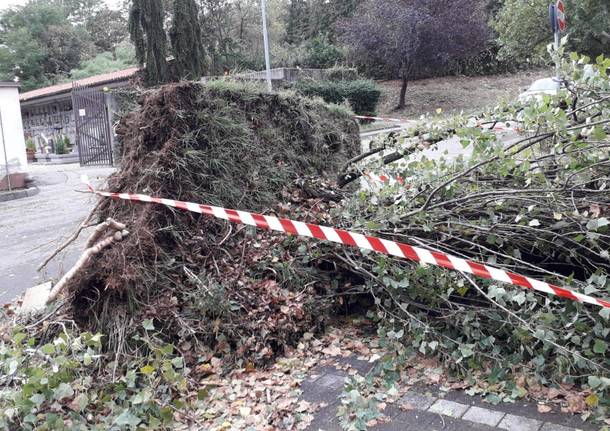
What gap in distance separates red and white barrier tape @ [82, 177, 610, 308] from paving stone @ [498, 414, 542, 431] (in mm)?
709

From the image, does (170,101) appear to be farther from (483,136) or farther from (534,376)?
(534,376)

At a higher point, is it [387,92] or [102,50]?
[102,50]

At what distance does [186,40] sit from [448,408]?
60.8 ft

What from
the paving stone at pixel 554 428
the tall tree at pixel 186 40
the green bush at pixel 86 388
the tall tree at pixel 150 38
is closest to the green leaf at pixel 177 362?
the green bush at pixel 86 388

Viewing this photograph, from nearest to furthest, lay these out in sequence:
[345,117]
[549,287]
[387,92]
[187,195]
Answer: [549,287] → [187,195] → [345,117] → [387,92]

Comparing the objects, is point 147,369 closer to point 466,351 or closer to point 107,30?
point 466,351

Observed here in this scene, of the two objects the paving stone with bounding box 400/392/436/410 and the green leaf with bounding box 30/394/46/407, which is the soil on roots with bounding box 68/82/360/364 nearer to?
the green leaf with bounding box 30/394/46/407

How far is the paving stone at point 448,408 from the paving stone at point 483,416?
0.04m

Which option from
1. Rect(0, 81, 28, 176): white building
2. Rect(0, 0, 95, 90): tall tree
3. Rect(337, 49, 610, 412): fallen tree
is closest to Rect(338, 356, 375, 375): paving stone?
Rect(337, 49, 610, 412): fallen tree

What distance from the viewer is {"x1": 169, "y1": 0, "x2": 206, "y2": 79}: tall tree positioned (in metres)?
19.1

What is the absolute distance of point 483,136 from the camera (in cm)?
401

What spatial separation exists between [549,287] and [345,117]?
5.20 meters

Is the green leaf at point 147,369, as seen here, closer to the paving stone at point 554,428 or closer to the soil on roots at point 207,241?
the soil on roots at point 207,241

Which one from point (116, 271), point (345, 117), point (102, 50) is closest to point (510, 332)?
point (116, 271)
